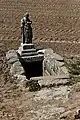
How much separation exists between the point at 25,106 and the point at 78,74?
2.27 meters

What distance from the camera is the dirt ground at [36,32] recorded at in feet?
24.4

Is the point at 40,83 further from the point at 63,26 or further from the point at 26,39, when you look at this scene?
the point at 63,26

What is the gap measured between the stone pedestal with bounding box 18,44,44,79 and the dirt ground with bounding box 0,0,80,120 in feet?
2.35

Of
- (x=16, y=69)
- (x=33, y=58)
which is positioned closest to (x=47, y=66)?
(x=33, y=58)

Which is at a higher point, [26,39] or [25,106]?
[26,39]

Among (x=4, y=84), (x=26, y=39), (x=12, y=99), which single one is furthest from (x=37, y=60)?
(x=12, y=99)

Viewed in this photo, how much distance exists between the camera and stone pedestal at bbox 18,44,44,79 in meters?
11.2

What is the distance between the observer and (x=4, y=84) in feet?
28.9

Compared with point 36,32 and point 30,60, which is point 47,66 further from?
point 36,32

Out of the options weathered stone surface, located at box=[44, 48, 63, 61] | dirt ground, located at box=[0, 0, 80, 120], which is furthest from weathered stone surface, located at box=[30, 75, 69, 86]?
weathered stone surface, located at box=[44, 48, 63, 61]

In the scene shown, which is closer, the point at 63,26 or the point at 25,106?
the point at 25,106

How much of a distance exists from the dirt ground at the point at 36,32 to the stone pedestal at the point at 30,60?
0.72m

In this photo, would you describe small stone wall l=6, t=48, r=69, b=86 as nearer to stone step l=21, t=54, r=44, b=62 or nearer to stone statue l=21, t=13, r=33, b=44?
stone step l=21, t=54, r=44, b=62

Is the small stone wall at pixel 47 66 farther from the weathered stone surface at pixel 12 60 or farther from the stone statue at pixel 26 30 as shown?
the stone statue at pixel 26 30
